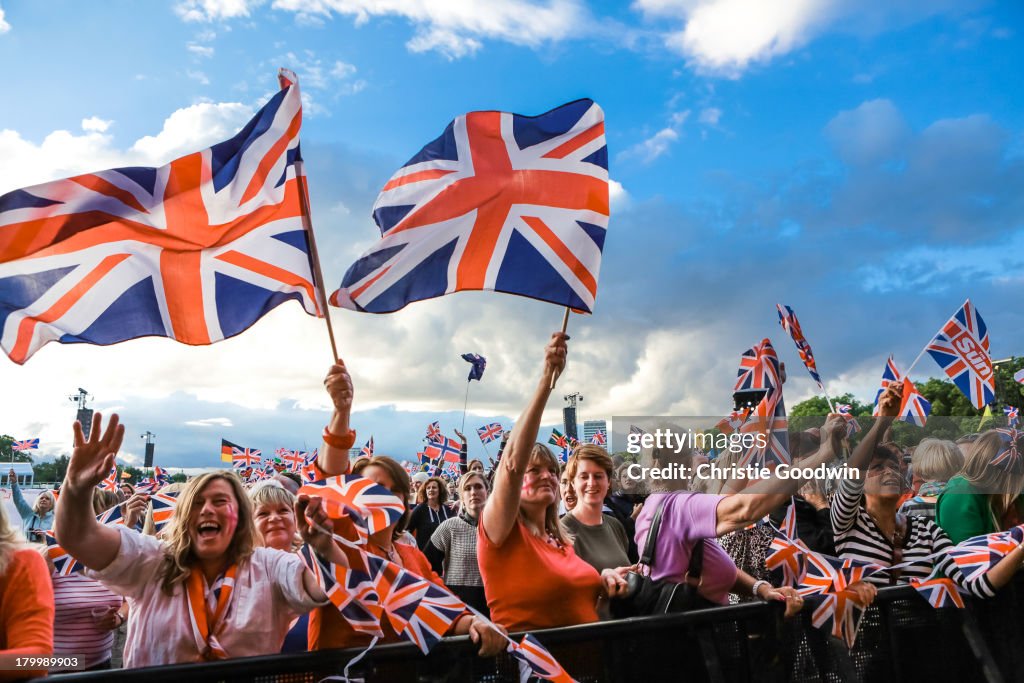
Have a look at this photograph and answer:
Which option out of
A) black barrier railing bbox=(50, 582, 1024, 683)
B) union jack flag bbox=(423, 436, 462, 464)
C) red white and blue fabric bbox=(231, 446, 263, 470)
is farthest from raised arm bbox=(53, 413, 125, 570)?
red white and blue fabric bbox=(231, 446, 263, 470)

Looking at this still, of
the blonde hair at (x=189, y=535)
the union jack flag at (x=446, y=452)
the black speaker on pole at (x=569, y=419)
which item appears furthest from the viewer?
the black speaker on pole at (x=569, y=419)

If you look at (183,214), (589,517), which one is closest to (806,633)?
(589,517)

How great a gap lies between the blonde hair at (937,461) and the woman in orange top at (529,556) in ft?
9.05

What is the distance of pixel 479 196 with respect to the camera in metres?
4.73

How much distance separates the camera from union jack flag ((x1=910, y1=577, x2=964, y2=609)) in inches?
157

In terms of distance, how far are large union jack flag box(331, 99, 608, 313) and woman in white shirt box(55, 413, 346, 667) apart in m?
1.56

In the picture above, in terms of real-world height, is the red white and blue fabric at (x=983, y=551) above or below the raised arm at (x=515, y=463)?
below

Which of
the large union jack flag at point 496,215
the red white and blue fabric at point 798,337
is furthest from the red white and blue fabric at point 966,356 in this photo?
the large union jack flag at point 496,215

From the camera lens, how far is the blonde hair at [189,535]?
304 centimetres

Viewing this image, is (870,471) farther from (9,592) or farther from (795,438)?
(9,592)

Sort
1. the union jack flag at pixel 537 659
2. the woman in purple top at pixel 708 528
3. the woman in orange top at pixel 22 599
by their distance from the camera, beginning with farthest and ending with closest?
the woman in purple top at pixel 708 528
the union jack flag at pixel 537 659
the woman in orange top at pixel 22 599

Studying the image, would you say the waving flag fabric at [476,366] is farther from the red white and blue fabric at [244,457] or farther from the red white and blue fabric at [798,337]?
the red white and blue fabric at [798,337]

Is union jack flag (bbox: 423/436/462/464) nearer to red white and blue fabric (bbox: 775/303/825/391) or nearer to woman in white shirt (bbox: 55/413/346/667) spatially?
red white and blue fabric (bbox: 775/303/825/391)

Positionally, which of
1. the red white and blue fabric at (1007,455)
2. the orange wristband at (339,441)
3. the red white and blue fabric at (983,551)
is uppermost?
the red white and blue fabric at (1007,455)
